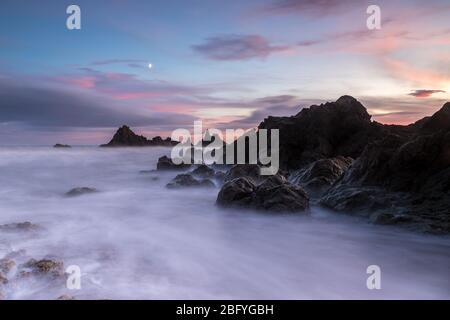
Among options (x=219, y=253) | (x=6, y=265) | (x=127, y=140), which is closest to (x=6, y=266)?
(x=6, y=265)

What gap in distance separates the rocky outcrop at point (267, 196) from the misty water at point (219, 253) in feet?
0.94

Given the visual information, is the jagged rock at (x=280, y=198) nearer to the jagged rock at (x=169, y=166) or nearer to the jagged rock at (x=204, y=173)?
the jagged rock at (x=204, y=173)

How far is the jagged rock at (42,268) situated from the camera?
5.45 m

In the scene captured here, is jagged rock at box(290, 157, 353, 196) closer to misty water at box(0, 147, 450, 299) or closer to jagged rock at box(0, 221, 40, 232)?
misty water at box(0, 147, 450, 299)

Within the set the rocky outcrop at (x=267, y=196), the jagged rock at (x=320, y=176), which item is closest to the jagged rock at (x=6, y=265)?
the rocky outcrop at (x=267, y=196)

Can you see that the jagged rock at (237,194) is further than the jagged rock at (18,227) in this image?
Yes

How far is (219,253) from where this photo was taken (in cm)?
726

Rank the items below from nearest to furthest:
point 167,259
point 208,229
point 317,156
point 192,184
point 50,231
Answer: point 167,259 → point 50,231 → point 208,229 → point 192,184 → point 317,156

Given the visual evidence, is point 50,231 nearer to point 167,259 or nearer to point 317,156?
point 167,259

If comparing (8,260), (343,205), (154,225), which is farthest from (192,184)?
(8,260)

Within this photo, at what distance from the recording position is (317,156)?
18.0 m

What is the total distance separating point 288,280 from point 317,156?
12.9 metres

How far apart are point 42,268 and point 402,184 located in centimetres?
773

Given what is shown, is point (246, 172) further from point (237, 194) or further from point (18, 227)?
point (18, 227)
